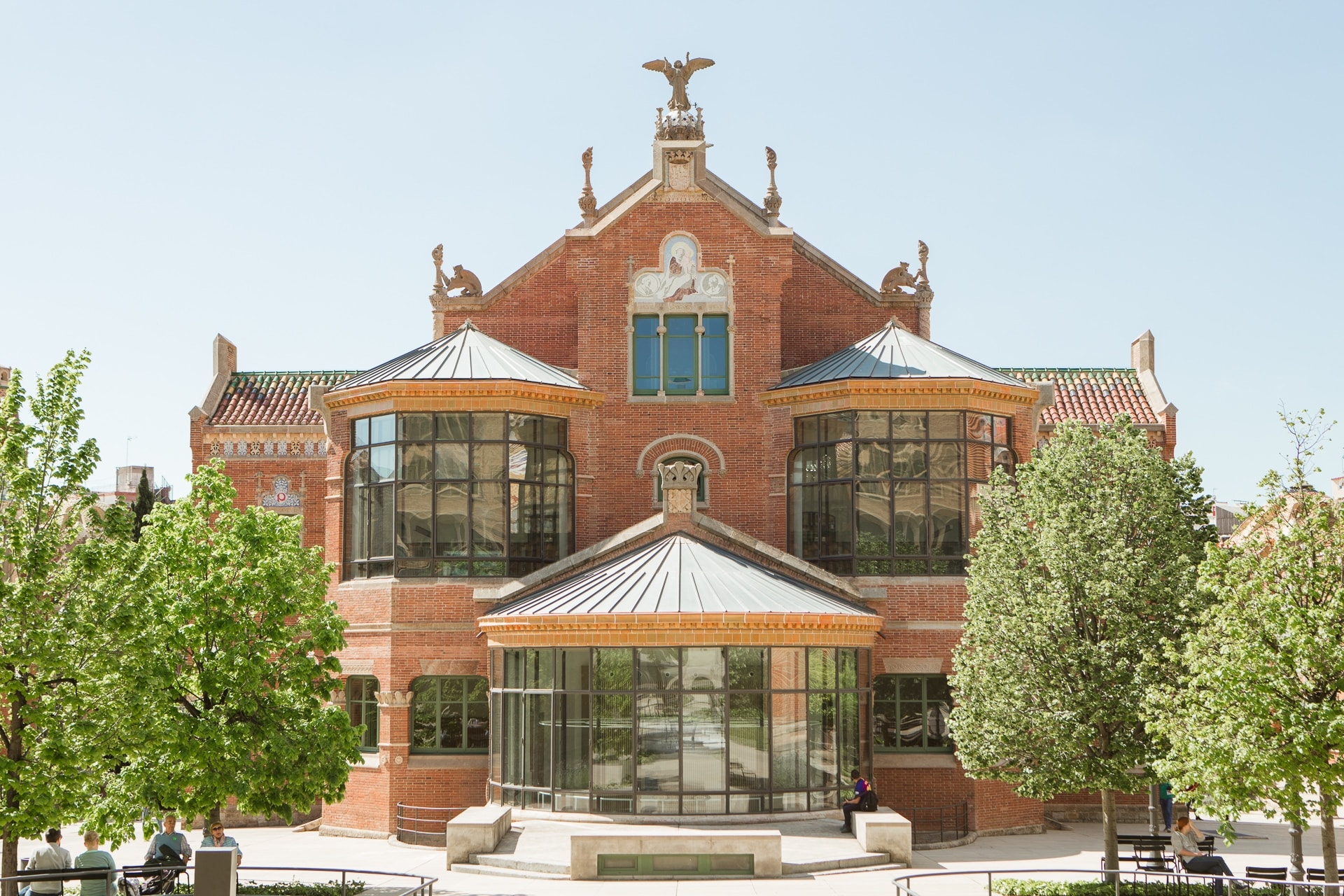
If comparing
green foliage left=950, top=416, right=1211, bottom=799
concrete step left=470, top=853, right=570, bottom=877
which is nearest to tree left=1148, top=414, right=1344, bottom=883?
green foliage left=950, top=416, right=1211, bottom=799

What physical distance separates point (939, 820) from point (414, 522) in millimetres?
12703

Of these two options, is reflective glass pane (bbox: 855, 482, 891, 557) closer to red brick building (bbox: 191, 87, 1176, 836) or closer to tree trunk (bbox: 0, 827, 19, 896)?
red brick building (bbox: 191, 87, 1176, 836)

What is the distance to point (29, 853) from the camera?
28.1 meters

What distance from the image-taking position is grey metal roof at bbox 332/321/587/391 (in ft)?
98.3

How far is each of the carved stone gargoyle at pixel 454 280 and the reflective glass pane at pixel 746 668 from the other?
41.8 feet

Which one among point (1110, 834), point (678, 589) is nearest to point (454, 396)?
point (678, 589)

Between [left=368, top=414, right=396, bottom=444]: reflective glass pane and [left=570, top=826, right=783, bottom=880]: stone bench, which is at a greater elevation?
[left=368, top=414, right=396, bottom=444]: reflective glass pane

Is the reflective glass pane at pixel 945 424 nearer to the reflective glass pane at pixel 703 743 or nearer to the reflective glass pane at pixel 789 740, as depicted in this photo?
the reflective glass pane at pixel 789 740

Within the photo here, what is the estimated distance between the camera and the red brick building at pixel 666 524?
82.9 ft

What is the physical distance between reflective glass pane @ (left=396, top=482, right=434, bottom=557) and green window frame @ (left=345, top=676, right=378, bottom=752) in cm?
306

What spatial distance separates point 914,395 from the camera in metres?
29.5

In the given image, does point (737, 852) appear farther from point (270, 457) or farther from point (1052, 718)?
point (270, 457)

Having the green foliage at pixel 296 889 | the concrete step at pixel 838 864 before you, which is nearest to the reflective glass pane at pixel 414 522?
the green foliage at pixel 296 889

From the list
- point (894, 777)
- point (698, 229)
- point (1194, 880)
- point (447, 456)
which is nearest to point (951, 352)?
point (698, 229)
